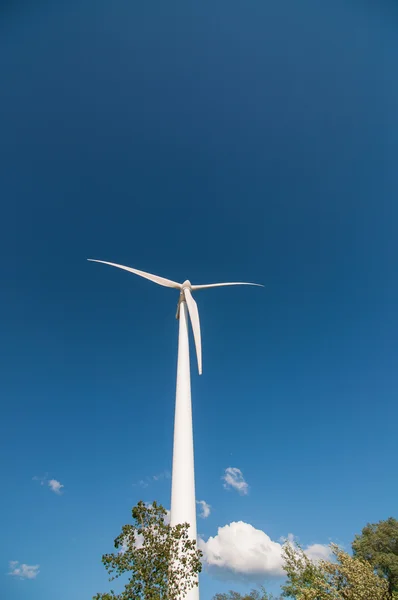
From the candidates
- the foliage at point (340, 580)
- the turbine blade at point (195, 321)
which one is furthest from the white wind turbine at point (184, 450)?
the foliage at point (340, 580)

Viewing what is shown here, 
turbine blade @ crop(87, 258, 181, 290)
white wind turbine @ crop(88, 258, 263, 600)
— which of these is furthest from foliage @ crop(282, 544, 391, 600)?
turbine blade @ crop(87, 258, 181, 290)

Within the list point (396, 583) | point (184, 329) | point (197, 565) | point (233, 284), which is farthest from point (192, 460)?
point (396, 583)

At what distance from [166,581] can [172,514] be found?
8.89m

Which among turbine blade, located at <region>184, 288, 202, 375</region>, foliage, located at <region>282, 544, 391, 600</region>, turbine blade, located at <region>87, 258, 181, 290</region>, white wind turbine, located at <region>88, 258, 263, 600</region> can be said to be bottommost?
foliage, located at <region>282, 544, 391, 600</region>

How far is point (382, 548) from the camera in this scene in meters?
55.3

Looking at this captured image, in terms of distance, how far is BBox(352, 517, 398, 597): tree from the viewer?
5094 cm

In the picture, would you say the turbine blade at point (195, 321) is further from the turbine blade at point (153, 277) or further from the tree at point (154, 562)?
the tree at point (154, 562)

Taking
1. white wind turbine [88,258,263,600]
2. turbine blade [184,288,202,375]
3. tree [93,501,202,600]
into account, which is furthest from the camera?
turbine blade [184,288,202,375]

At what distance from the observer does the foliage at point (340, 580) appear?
97.8ft

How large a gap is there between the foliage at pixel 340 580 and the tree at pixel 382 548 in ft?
67.5

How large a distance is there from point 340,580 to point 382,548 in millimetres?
28717

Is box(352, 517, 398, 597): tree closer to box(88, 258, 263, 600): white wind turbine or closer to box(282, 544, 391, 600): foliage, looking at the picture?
box(282, 544, 391, 600): foliage

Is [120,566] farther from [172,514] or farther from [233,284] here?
[233,284]

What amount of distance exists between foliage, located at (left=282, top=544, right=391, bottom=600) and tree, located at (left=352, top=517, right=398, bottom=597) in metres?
20.6
